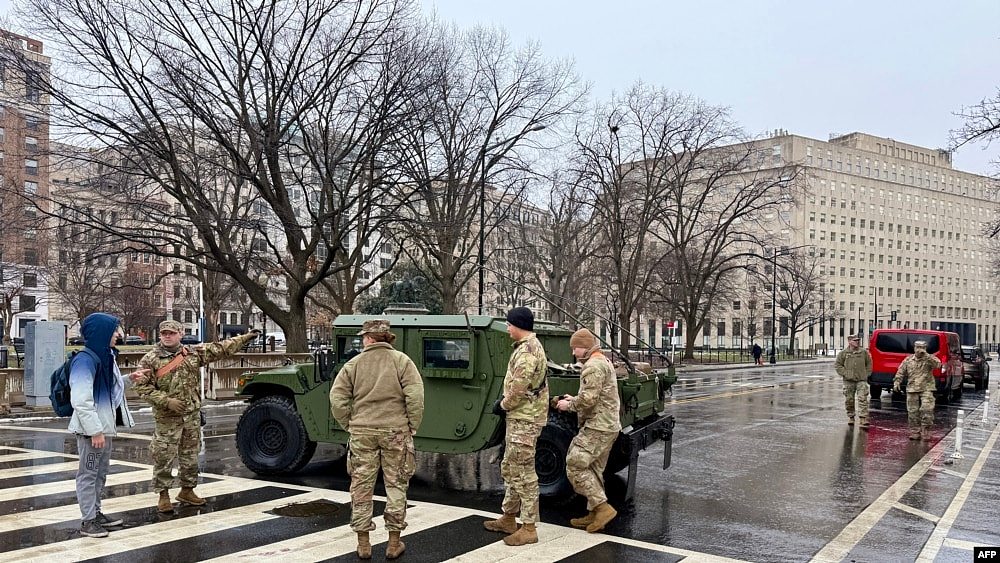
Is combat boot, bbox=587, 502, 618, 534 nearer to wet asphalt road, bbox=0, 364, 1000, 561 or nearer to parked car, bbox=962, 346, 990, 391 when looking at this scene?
wet asphalt road, bbox=0, 364, 1000, 561

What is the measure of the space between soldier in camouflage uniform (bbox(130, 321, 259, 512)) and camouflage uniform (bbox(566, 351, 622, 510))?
10.2ft

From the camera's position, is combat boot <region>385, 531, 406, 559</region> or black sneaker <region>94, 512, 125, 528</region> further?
black sneaker <region>94, 512, 125, 528</region>

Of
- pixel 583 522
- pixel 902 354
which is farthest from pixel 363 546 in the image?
pixel 902 354

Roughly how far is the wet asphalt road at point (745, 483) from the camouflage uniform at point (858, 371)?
1.89 feet

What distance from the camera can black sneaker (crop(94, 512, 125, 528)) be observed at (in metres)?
6.71

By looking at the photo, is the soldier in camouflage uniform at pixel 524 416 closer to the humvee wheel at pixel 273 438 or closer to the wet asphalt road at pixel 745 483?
the wet asphalt road at pixel 745 483

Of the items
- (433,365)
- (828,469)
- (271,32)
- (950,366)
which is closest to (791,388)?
(950,366)

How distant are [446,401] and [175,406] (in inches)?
106

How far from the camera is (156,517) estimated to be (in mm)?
7191

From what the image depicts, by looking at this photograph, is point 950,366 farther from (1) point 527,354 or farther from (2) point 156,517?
(2) point 156,517

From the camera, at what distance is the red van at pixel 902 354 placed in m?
20.6

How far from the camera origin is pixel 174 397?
23.8 feet

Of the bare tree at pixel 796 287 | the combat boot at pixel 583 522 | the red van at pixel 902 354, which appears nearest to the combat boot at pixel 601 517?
the combat boot at pixel 583 522

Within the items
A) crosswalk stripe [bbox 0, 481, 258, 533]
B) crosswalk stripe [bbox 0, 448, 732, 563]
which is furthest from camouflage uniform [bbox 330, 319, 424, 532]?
crosswalk stripe [bbox 0, 481, 258, 533]
